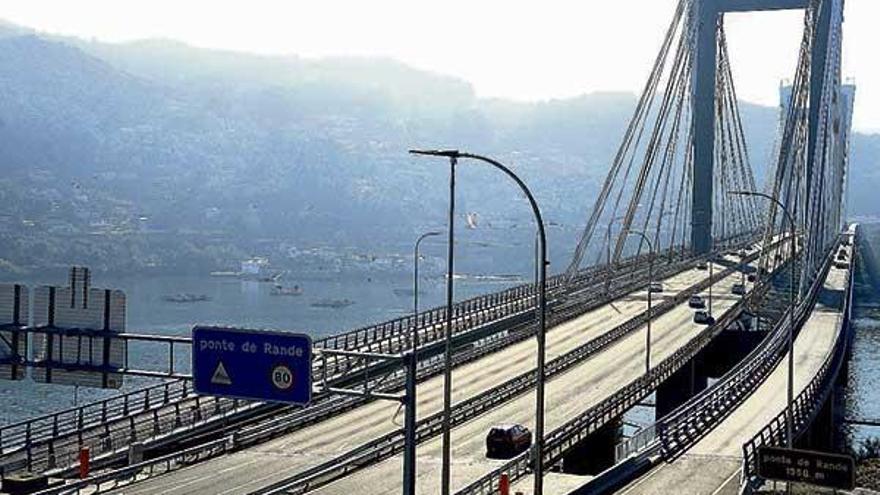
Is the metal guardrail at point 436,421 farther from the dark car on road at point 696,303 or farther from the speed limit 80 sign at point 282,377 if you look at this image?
the dark car on road at point 696,303

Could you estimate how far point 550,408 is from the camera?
58.5 meters

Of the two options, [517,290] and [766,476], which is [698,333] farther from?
[766,476]

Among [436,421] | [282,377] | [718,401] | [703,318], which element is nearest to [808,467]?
[282,377]

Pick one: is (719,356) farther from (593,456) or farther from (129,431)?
(129,431)

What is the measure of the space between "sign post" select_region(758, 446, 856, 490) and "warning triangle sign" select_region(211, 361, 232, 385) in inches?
629

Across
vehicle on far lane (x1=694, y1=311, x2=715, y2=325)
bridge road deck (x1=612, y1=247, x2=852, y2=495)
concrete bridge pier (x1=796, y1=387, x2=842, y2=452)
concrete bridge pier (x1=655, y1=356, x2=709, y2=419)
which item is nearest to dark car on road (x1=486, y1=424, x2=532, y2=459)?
bridge road deck (x1=612, y1=247, x2=852, y2=495)

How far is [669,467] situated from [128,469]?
61.8 feet

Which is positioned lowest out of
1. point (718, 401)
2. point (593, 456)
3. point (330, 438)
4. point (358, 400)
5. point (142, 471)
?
point (593, 456)

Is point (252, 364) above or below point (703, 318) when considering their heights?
above

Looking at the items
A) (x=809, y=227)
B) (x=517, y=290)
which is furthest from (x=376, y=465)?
(x=809, y=227)

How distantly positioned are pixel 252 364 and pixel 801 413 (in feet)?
117

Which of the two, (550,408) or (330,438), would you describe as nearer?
(330,438)

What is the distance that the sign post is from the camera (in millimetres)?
36125

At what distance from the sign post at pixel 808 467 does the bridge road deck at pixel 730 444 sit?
16.3 feet
